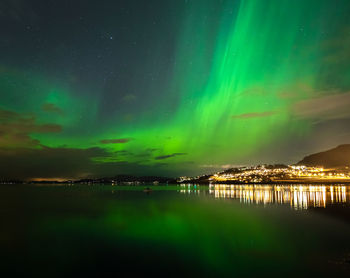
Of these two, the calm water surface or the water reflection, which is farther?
the water reflection

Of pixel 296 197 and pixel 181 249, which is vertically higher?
pixel 181 249

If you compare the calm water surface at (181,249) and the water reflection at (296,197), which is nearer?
the calm water surface at (181,249)

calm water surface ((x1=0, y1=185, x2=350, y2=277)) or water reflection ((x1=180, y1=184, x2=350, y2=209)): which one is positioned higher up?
calm water surface ((x1=0, y1=185, x2=350, y2=277))

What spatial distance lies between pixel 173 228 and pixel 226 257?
1287 centimetres

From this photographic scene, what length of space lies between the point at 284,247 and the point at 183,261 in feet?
28.0

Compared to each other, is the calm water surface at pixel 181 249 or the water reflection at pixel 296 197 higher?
the calm water surface at pixel 181 249

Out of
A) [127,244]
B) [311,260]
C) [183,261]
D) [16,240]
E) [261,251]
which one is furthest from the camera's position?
[16,240]

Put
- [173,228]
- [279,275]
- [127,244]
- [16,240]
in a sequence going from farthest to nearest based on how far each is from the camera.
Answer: [173,228] → [16,240] → [127,244] → [279,275]

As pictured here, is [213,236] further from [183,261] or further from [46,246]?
[46,246]

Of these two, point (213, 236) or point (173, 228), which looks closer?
point (213, 236)

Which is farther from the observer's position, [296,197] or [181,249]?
[296,197]

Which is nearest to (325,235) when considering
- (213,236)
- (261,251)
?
(261,251)

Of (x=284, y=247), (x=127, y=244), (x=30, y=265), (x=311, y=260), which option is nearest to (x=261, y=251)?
(x=284, y=247)

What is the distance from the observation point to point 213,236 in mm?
26031
